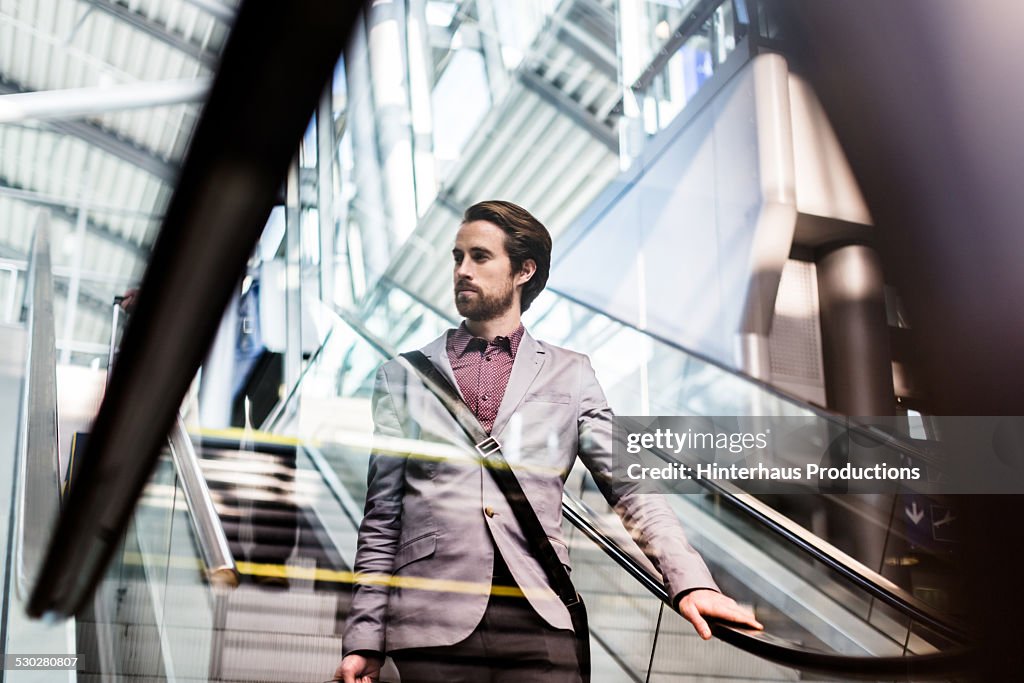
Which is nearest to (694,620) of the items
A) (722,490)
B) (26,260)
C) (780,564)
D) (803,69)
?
(722,490)

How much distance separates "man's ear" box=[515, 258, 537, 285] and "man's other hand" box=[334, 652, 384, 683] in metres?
1.44

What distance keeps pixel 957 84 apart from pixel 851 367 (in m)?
1.31

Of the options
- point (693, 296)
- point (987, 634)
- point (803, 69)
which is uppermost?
point (803, 69)

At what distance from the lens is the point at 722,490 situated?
355 cm

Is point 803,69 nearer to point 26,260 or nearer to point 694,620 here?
point 694,620

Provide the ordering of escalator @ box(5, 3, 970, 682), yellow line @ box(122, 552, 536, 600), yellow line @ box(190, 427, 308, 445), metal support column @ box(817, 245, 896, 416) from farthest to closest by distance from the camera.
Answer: yellow line @ box(190, 427, 308, 445)
metal support column @ box(817, 245, 896, 416)
yellow line @ box(122, 552, 536, 600)
escalator @ box(5, 3, 970, 682)

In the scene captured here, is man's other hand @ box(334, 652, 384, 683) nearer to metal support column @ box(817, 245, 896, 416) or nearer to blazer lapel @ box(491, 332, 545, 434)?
blazer lapel @ box(491, 332, 545, 434)

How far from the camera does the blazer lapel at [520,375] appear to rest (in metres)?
3.19

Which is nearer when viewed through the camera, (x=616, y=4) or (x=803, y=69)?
(x=803, y=69)

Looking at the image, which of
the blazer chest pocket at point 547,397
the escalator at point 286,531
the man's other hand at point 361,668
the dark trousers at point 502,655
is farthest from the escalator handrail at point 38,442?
the blazer chest pocket at point 547,397

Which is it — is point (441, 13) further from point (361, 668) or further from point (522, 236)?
point (361, 668)

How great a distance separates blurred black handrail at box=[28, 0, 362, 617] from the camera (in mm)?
557

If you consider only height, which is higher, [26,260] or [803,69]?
[803,69]

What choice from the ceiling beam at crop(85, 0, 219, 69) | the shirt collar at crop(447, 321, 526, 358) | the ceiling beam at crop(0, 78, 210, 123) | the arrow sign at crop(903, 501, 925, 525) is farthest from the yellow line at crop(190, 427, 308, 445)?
the ceiling beam at crop(85, 0, 219, 69)
